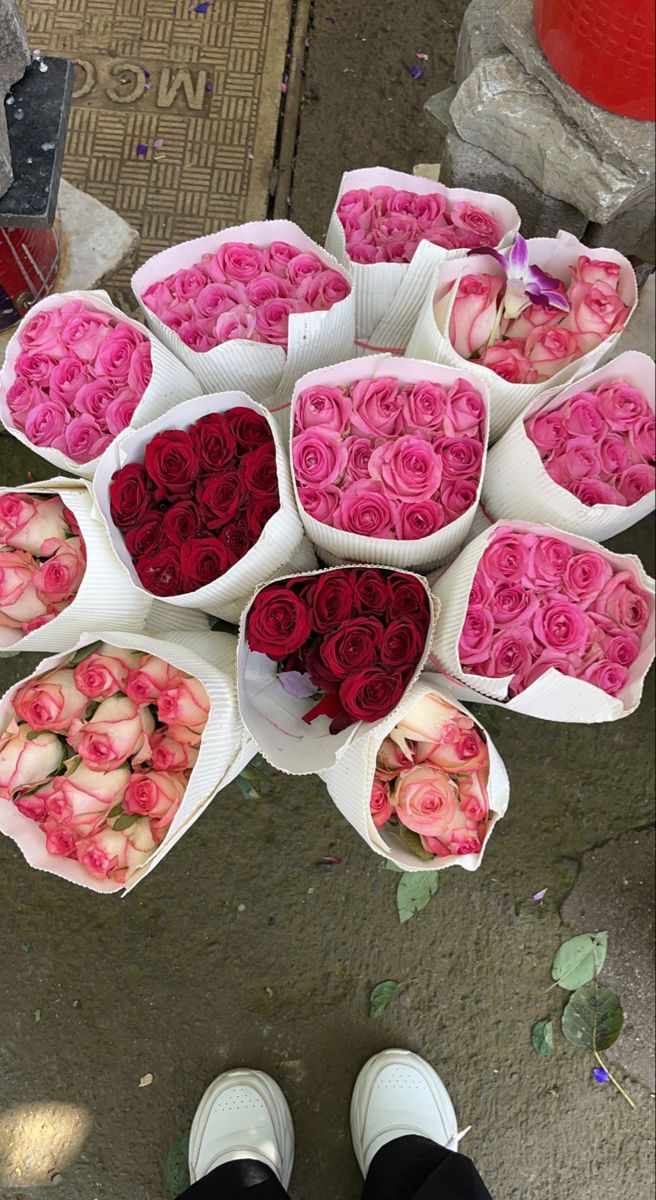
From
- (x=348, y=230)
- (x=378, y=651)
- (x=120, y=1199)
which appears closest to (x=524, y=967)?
(x=120, y=1199)

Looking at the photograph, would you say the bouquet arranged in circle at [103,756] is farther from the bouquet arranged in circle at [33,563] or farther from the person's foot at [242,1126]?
the person's foot at [242,1126]

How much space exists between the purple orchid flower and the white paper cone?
0.61m

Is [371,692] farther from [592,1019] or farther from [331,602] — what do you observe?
[592,1019]

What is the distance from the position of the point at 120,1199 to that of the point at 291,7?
99.2 inches

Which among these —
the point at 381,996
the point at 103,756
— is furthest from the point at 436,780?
the point at 381,996

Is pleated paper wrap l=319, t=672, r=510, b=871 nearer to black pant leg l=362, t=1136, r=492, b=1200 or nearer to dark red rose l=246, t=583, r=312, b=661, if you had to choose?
dark red rose l=246, t=583, r=312, b=661

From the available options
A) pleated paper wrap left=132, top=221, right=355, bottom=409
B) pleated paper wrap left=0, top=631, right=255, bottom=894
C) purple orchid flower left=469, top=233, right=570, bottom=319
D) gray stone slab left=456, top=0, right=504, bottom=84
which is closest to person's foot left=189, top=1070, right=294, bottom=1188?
pleated paper wrap left=0, top=631, right=255, bottom=894

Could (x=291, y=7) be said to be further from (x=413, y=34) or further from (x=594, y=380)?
(x=594, y=380)

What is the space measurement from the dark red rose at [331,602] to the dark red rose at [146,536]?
0.71 feet

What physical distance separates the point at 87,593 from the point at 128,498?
132mm

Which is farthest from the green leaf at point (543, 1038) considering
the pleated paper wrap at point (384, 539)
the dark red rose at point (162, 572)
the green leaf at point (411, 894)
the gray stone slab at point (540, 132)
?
the gray stone slab at point (540, 132)

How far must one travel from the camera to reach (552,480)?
1.05 meters

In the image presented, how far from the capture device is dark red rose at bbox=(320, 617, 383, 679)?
99cm

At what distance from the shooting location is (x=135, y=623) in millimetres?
1194
